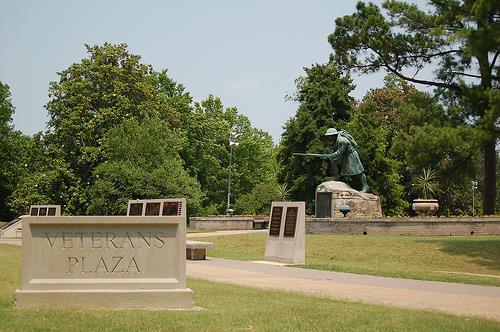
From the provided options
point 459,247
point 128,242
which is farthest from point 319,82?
point 128,242

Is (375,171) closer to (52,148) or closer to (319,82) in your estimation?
(319,82)

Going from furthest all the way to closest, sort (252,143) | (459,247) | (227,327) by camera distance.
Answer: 1. (252,143)
2. (459,247)
3. (227,327)

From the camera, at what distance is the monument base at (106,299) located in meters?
10.4

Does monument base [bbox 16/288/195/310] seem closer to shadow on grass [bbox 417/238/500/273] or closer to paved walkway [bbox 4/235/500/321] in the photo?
paved walkway [bbox 4/235/500/321]

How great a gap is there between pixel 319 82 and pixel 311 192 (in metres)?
8.91

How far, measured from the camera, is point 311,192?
62.4m

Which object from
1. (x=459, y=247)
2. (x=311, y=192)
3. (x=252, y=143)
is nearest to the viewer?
(x=459, y=247)

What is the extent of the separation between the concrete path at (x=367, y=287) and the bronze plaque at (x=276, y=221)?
2.83 meters

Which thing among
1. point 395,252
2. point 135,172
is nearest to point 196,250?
point 395,252

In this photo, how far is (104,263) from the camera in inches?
422

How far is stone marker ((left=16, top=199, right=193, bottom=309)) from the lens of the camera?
10.5 m

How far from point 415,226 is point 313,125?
25.7m

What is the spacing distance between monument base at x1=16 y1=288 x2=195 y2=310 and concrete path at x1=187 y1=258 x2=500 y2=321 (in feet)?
10.6

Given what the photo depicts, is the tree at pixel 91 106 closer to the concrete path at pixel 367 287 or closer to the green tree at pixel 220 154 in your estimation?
the green tree at pixel 220 154
